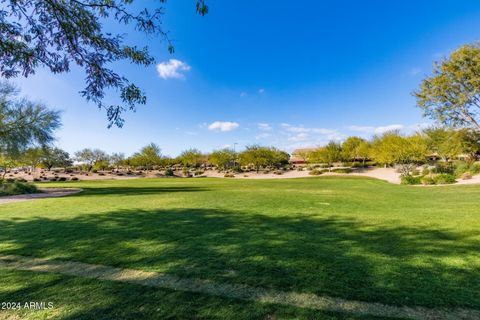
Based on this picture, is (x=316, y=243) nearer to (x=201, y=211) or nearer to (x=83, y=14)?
(x=201, y=211)

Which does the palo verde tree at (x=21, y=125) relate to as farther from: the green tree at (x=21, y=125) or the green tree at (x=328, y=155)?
the green tree at (x=328, y=155)

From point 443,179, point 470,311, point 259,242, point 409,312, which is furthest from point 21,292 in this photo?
point 443,179

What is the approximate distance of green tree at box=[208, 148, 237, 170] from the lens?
71375mm

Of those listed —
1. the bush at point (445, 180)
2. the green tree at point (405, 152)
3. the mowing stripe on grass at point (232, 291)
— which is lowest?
the mowing stripe on grass at point (232, 291)

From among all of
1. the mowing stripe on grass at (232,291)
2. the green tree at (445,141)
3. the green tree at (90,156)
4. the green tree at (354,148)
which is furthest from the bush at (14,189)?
the green tree at (90,156)

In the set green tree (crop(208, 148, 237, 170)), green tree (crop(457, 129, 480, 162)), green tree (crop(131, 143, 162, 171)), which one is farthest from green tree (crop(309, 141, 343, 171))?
green tree (crop(131, 143, 162, 171))

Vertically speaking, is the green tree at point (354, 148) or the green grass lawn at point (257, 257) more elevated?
the green tree at point (354, 148)

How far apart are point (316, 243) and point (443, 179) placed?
1084 inches

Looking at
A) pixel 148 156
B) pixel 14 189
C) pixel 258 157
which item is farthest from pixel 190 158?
pixel 14 189

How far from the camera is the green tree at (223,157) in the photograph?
71.4m

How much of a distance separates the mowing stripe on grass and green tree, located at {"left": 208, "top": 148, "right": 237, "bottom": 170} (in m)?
65.9

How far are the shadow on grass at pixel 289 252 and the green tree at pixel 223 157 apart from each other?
62.1 metres

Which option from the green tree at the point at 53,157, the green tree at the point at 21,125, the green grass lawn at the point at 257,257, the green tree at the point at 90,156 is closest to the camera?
the green grass lawn at the point at 257,257

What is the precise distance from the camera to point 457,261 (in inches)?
195
